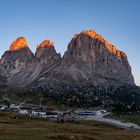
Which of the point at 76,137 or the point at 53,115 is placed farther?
the point at 53,115

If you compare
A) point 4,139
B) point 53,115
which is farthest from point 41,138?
point 53,115

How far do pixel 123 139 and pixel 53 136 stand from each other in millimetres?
16395

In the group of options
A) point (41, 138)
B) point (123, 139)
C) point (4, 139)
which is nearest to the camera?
point (4, 139)

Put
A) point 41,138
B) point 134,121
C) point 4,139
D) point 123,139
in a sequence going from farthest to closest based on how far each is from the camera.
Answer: point 134,121 < point 123,139 < point 41,138 < point 4,139

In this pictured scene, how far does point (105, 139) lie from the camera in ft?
237

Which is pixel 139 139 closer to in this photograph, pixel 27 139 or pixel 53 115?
pixel 27 139

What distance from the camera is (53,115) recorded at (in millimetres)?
197625

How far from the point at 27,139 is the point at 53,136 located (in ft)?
24.7

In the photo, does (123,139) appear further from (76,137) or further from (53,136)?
(53,136)

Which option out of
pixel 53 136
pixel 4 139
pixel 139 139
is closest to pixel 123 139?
pixel 139 139

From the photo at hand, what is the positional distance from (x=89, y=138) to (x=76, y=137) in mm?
2972

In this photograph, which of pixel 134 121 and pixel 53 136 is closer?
pixel 53 136

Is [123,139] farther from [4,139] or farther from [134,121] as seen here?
[134,121]

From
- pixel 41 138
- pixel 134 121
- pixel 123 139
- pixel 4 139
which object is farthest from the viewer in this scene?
pixel 134 121
